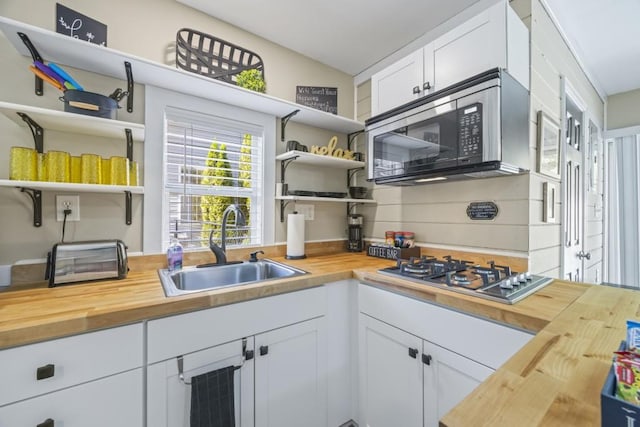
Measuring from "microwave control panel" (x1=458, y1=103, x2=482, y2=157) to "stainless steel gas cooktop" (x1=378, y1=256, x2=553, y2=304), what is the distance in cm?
61

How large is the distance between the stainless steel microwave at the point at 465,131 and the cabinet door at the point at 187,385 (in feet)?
4.37

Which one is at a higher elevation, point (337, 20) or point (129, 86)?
point (337, 20)

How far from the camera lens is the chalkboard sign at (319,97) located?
7.20 feet

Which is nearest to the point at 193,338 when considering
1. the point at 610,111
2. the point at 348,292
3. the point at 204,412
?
the point at 204,412

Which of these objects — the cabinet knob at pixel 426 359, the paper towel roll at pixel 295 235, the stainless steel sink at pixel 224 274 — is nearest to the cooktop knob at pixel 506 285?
the cabinet knob at pixel 426 359

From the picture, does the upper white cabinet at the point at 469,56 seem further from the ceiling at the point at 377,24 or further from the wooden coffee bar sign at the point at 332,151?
the wooden coffee bar sign at the point at 332,151

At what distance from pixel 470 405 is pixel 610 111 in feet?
13.8

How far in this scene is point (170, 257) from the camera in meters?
1.56

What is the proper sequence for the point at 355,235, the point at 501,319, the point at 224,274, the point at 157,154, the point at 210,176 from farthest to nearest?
the point at 355,235
the point at 210,176
the point at 224,274
the point at 157,154
the point at 501,319

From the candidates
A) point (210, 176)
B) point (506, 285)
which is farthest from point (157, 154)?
point (506, 285)

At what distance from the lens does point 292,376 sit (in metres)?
1.35

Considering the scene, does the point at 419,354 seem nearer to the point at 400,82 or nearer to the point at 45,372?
the point at 45,372

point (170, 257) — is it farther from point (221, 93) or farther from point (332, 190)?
point (332, 190)

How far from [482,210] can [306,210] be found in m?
1.26
